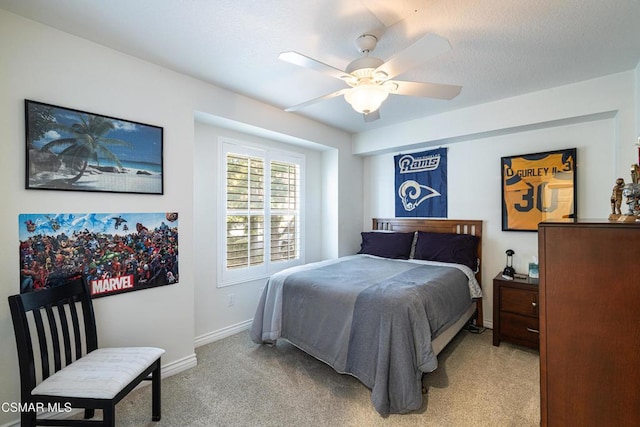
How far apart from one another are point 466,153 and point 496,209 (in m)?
0.79

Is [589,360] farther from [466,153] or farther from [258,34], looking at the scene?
[466,153]

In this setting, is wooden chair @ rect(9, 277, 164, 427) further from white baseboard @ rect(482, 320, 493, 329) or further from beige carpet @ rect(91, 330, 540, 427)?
white baseboard @ rect(482, 320, 493, 329)

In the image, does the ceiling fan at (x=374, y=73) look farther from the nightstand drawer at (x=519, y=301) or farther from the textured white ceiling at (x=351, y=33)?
the nightstand drawer at (x=519, y=301)

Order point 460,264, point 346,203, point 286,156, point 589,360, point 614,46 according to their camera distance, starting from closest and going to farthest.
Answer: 1. point 589,360
2. point 614,46
3. point 460,264
4. point 286,156
5. point 346,203

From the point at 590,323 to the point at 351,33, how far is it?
1.96 metres

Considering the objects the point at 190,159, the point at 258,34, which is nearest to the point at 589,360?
the point at 258,34

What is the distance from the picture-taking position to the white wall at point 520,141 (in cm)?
248

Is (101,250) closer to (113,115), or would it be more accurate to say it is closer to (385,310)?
(113,115)

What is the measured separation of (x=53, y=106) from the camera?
1.82 metres

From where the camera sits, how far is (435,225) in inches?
147

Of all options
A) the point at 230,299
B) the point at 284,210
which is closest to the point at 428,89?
the point at 284,210

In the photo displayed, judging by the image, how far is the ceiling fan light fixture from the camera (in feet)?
5.82

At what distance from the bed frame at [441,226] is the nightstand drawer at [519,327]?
0.42 metres

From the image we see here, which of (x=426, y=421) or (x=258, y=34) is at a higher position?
(x=258, y=34)
